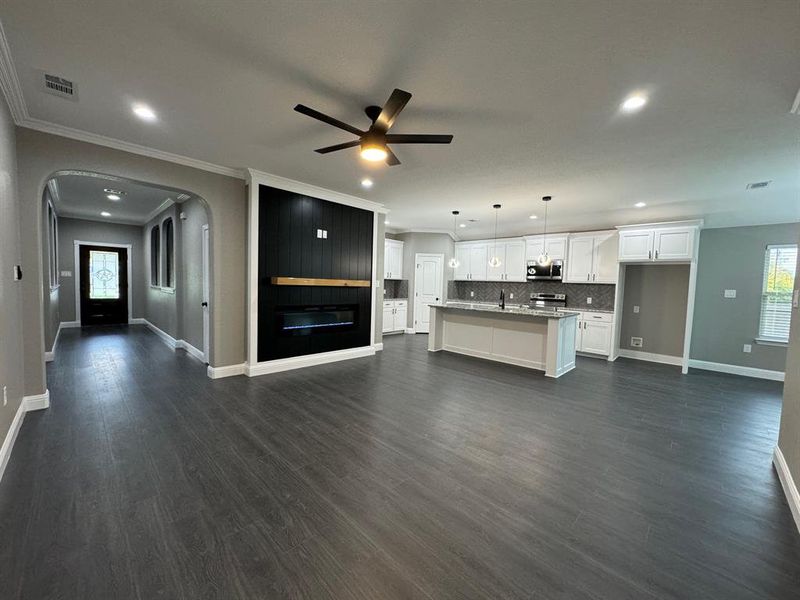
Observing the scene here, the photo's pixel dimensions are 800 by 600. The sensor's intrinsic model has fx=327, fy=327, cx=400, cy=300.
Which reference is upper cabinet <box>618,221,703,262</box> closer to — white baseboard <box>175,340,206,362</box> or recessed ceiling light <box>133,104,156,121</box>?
recessed ceiling light <box>133,104,156,121</box>

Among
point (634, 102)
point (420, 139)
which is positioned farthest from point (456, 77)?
point (634, 102)

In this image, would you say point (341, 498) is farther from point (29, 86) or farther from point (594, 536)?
point (29, 86)

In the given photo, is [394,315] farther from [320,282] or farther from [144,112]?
[144,112]

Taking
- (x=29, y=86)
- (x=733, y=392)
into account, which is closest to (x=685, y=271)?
(x=733, y=392)

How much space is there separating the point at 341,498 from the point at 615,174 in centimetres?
436

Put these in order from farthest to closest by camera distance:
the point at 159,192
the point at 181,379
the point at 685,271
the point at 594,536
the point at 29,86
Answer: the point at 685,271, the point at 159,192, the point at 181,379, the point at 29,86, the point at 594,536

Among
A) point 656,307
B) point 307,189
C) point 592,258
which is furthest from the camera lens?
point 592,258

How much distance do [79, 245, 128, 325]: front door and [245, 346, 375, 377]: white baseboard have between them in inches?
265

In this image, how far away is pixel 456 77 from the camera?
86.7 inches

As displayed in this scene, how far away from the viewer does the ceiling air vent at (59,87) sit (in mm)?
2385

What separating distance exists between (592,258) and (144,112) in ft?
24.4

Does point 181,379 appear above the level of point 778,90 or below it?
below

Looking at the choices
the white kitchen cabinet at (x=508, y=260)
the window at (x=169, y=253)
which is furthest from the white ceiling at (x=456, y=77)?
the white kitchen cabinet at (x=508, y=260)

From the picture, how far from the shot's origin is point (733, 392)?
463 cm
